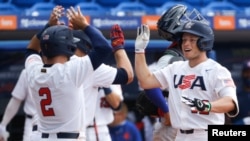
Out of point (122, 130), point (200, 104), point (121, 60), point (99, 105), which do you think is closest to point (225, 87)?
point (200, 104)

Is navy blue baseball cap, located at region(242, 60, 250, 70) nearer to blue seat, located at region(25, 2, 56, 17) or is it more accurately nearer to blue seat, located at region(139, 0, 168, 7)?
blue seat, located at region(139, 0, 168, 7)

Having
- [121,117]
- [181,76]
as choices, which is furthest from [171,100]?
[121,117]

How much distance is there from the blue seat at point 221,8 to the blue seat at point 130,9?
2.18 feet

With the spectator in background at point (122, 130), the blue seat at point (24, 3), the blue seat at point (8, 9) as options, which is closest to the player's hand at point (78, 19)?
the spectator in background at point (122, 130)

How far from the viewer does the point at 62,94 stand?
3891 mm

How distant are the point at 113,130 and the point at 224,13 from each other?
6.24ft

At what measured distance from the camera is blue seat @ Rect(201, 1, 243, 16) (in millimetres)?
8102

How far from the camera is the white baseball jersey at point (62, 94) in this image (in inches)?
152

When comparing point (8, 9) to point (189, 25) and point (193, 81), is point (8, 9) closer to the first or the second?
point (189, 25)

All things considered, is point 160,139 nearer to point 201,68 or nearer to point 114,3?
point 201,68

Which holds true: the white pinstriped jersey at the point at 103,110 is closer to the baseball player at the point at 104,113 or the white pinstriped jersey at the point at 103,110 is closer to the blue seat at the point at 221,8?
the baseball player at the point at 104,113

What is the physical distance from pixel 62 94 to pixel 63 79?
0.28 ft

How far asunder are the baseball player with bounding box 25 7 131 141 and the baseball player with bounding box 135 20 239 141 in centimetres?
38

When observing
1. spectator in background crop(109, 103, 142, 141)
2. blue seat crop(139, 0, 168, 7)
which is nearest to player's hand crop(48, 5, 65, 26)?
spectator in background crop(109, 103, 142, 141)
